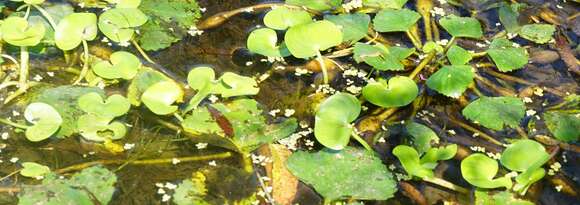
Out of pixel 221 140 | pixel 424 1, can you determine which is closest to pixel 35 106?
pixel 221 140

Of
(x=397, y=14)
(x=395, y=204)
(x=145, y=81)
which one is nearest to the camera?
(x=395, y=204)

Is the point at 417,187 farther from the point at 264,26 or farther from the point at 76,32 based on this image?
the point at 76,32

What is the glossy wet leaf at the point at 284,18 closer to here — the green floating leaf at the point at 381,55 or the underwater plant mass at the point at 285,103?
the underwater plant mass at the point at 285,103

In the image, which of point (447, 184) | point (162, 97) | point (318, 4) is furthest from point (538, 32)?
point (162, 97)

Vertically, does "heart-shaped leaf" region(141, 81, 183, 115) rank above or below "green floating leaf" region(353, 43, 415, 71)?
above

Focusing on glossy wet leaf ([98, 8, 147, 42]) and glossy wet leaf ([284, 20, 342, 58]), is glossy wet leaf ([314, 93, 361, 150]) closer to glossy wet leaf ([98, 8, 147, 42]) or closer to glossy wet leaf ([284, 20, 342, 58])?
glossy wet leaf ([284, 20, 342, 58])

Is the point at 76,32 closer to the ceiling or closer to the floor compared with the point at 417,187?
closer to the ceiling

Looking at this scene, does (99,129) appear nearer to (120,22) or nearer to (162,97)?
(162,97)

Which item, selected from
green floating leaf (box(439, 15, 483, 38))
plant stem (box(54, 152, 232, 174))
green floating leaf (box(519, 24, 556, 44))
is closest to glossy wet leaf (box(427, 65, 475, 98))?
green floating leaf (box(439, 15, 483, 38))
